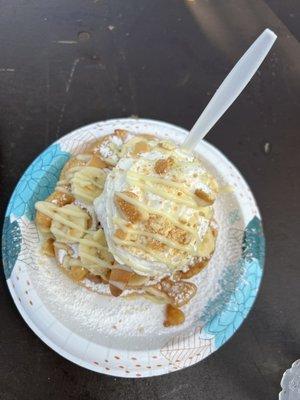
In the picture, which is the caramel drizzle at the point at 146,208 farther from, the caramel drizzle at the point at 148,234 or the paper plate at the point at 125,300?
the paper plate at the point at 125,300

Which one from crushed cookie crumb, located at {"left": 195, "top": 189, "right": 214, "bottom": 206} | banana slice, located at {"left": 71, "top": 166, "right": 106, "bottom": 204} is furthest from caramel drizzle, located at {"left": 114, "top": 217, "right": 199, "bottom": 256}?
banana slice, located at {"left": 71, "top": 166, "right": 106, "bottom": 204}

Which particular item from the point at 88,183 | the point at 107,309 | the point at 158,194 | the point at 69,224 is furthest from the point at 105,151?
the point at 107,309

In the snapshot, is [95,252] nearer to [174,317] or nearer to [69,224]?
[69,224]

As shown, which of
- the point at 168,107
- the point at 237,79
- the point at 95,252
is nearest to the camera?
the point at 237,79

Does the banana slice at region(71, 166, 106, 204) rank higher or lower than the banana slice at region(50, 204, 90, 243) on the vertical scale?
higher

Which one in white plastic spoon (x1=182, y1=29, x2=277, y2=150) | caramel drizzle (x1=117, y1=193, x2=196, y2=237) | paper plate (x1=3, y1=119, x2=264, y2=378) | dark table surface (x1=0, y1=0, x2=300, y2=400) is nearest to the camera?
white plastic spoon (x1=182, y1=29, x2=277, y2=150)

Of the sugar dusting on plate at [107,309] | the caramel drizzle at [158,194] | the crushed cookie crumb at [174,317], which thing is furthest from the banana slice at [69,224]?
the crushed cookie crumb at [174,317]

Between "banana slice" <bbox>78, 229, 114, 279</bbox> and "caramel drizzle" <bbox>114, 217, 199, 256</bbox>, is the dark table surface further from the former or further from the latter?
"caramel drizzle" <bbox>114, 217, 199, 256</bbox>

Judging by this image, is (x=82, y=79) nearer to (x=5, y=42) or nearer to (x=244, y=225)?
(x=5, y=42)
